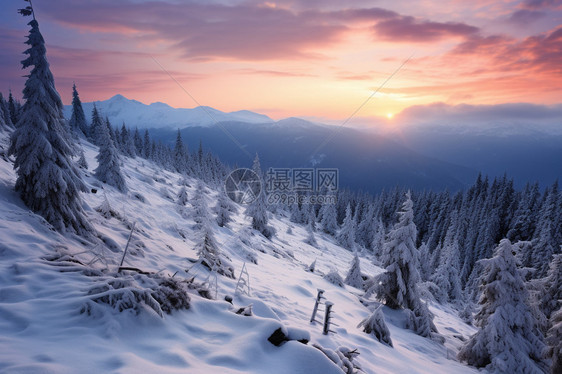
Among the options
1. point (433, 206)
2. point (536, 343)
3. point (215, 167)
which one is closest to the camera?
point (536, 343)

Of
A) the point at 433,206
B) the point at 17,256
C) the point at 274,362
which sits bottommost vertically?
the point at 433,206

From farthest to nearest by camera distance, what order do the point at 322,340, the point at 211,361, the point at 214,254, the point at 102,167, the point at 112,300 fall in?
1. the point at 102,167
2. the point at 214,254
3. the point at 322,340
4. the point at 112,300
5. the point at 211,361

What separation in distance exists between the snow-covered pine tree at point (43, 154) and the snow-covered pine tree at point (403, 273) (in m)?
16.0

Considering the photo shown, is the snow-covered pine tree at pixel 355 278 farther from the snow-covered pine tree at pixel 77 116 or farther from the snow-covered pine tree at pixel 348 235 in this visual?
the snow-covered pine tree at pixel 77 116

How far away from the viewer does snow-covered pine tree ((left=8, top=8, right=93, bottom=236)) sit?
29.3 ft

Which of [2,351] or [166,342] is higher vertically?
[2,351]

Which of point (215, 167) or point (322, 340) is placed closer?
point (322, 340)

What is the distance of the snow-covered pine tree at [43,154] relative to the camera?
29.3 feet

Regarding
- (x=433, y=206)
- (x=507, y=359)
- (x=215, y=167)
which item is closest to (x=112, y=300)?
(x=507, y=359)

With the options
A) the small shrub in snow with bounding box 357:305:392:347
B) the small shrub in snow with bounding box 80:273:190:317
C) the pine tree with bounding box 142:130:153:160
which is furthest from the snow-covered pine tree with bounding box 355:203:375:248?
the small shrub in snow with bounding box 80:273:190:317

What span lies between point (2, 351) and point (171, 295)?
109 inches

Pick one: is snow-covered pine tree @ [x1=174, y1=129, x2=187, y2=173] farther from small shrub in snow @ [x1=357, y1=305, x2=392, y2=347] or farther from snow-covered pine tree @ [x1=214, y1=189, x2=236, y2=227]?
small shrub in snow @ [x1=357, y1=305, x2=392, y2=347]

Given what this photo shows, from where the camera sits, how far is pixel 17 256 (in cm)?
655

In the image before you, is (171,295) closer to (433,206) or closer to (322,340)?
(322,340)
